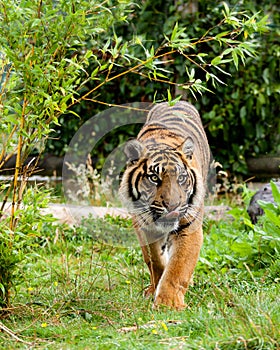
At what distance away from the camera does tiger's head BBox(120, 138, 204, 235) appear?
4.39 metres

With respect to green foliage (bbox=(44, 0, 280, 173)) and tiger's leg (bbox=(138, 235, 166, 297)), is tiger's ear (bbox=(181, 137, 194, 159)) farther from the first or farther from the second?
green foliage (bbox=(44, 0, 280, 173))

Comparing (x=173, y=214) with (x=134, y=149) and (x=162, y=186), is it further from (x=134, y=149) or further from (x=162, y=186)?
(x=134, y=149)

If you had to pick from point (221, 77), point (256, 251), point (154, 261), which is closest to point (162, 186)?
point (154, 261)

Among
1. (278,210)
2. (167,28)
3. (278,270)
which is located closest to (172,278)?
(278,270)

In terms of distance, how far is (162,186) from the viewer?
4.39 m

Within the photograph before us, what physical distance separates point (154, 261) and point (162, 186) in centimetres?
70

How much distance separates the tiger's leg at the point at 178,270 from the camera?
435 cm

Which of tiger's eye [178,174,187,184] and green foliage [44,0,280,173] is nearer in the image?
tiger's eye [178,174,187,184]

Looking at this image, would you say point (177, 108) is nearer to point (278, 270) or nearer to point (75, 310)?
point (278, 270)

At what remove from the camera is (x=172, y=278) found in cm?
445

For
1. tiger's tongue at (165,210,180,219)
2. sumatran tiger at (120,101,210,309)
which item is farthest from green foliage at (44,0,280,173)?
tiger's tongue at (165,210,180,219)

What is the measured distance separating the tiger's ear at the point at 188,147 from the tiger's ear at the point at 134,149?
0.29 m

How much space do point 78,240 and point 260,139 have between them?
12.8 ft

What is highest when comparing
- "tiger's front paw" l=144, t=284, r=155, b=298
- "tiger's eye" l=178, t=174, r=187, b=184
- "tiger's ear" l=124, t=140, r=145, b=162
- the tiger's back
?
the tiger's back
